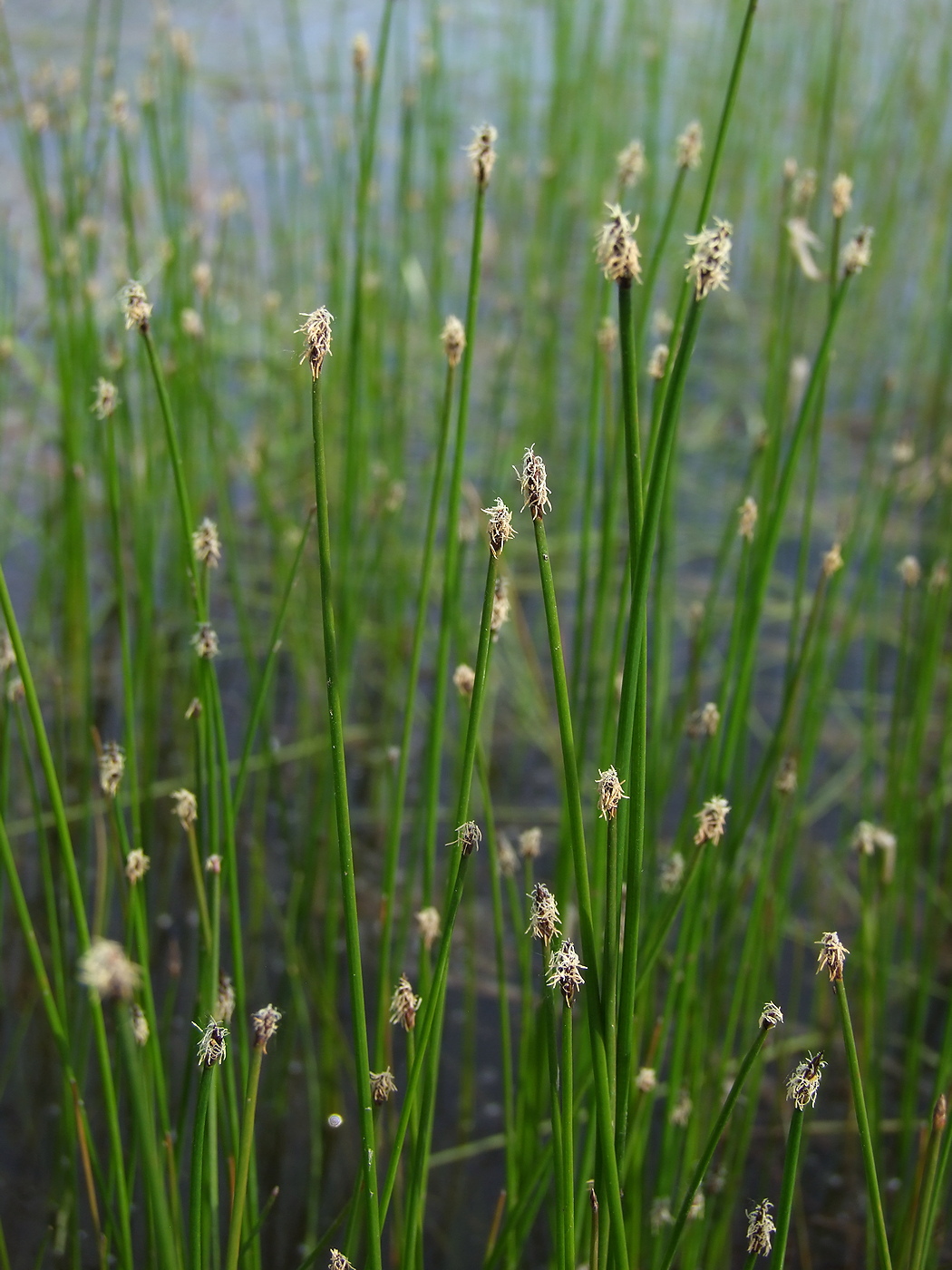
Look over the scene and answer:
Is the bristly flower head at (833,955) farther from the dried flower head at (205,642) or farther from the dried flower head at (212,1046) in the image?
the dried flower head at (205,642)

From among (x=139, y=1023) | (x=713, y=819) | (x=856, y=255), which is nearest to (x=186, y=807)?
(x=139, y=1023)

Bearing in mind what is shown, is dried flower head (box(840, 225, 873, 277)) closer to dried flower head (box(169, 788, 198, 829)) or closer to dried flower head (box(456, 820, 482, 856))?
dried flower head (box(456, 820, 482, 856))

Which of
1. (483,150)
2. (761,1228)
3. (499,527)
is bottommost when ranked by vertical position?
(761,1228)

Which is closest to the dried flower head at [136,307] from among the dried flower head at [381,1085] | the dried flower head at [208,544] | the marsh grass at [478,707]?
the marsh grass at [478,707]

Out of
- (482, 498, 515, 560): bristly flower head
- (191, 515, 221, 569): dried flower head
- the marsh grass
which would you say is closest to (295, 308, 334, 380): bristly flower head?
the marsh grass

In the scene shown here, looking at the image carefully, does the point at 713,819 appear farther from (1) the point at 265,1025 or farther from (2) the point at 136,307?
(2) the point at 136,307
